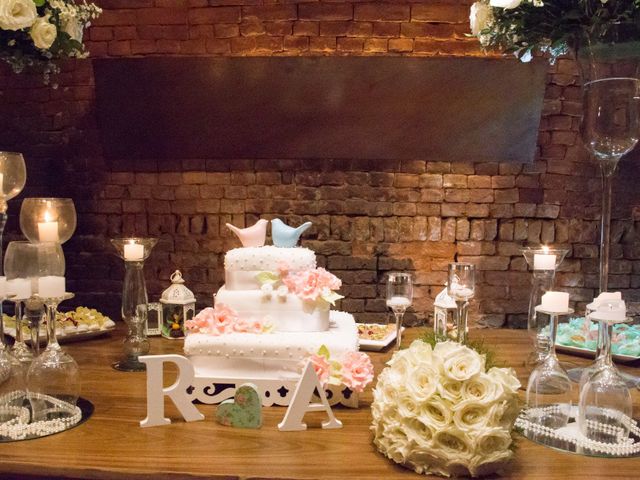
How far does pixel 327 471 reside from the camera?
0.96 m

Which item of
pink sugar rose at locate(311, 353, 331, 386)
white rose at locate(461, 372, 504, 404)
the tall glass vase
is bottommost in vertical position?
pink sugar rose at locate(311, 353, 331, 386)

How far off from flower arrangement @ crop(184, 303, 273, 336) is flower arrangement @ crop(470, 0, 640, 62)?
43.7 inches

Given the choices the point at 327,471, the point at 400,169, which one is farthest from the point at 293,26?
the point at 327,471

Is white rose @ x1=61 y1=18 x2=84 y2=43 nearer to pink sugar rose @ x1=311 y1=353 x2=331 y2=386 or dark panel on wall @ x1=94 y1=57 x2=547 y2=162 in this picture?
dark panel on wall @ x1=94 y1=57 x2=547 y2=162

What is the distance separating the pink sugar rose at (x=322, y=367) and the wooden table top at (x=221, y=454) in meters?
0.09

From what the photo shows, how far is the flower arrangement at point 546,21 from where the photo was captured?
1.37m

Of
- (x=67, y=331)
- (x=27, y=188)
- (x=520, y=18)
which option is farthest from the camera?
(x=27, y=188)

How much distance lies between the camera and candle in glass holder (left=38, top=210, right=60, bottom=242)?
58.4 inches

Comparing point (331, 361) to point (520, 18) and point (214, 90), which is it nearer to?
point (520, 18)

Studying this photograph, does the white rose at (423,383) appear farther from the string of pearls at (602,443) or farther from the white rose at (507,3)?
the white rose at (507,3)

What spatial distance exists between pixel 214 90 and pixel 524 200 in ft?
5.72

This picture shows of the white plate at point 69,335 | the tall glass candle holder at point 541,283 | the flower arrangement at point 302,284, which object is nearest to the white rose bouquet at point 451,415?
the flower arrangement at point 302,284

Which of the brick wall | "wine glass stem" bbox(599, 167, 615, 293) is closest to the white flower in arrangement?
"wine glass stem" bbox(599, 167, 615, 293)

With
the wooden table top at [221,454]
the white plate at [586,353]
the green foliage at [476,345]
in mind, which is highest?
the green foliage at [476,345]
